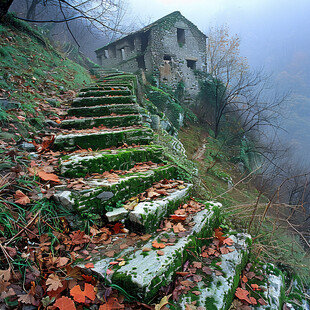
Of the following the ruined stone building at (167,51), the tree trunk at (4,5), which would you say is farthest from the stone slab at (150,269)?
the ruined stone building at (167,51)

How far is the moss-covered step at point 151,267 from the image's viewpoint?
1055 mm

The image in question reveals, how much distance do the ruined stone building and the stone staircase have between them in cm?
1329

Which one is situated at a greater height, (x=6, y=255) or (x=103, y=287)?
(x=6, y=255)

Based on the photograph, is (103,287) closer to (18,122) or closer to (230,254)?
(230,254)

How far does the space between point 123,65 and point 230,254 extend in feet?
55.3

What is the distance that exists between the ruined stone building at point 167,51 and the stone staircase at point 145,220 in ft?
43.6

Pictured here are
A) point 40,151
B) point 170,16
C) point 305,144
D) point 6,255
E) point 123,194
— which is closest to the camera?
point 6,255

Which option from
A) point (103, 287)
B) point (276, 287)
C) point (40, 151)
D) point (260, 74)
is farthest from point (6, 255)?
point (260, 74)

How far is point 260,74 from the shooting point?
1159cm

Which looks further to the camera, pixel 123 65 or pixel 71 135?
pixel 123 65

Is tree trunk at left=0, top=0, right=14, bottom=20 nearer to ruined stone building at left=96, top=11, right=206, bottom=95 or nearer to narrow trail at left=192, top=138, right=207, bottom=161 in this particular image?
narrow trail at left=192, top=138, right=207, bottom=161

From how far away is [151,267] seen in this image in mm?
Answer: 1153

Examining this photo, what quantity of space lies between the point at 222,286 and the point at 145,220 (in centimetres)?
69

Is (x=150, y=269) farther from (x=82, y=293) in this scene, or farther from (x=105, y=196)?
(x=105, y=196)
